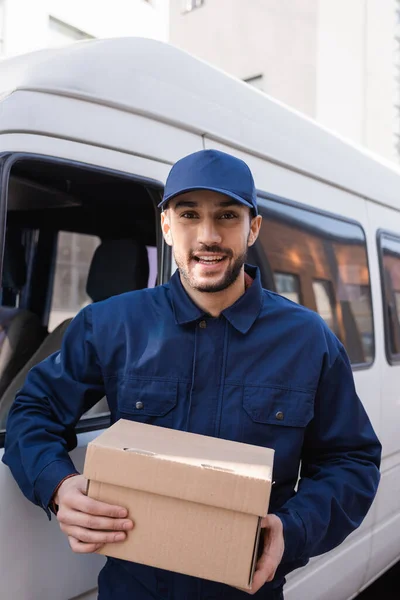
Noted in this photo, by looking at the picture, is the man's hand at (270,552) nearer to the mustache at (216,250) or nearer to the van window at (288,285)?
the mustache at (216,250)

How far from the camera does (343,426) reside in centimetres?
179

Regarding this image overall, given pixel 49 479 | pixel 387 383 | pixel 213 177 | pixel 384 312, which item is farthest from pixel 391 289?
pixel 49 479

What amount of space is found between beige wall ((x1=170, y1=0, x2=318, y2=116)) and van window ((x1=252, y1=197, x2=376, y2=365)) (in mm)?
12880

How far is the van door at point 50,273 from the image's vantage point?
181cm

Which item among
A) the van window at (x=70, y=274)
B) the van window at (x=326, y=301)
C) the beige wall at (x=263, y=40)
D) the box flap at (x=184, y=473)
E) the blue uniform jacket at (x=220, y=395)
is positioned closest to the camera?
the box flap at (x=184, y=473)

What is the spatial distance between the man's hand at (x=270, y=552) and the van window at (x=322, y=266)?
142 centimetres

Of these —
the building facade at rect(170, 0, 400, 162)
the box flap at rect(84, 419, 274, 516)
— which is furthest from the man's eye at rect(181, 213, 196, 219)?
the building facade at rect(170, 0, 400, 162)

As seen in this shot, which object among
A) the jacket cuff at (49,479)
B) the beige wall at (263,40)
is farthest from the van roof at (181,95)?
the beige wall at (263,40)

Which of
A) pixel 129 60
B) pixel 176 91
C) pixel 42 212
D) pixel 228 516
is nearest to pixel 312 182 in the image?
pixel 176 91

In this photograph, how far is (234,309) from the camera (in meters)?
1.78

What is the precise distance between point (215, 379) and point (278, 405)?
0.18 meters

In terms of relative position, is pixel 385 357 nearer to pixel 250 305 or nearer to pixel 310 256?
pixel 310 256

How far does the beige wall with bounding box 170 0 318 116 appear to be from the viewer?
15812 millimetres

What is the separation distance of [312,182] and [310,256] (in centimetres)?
36
